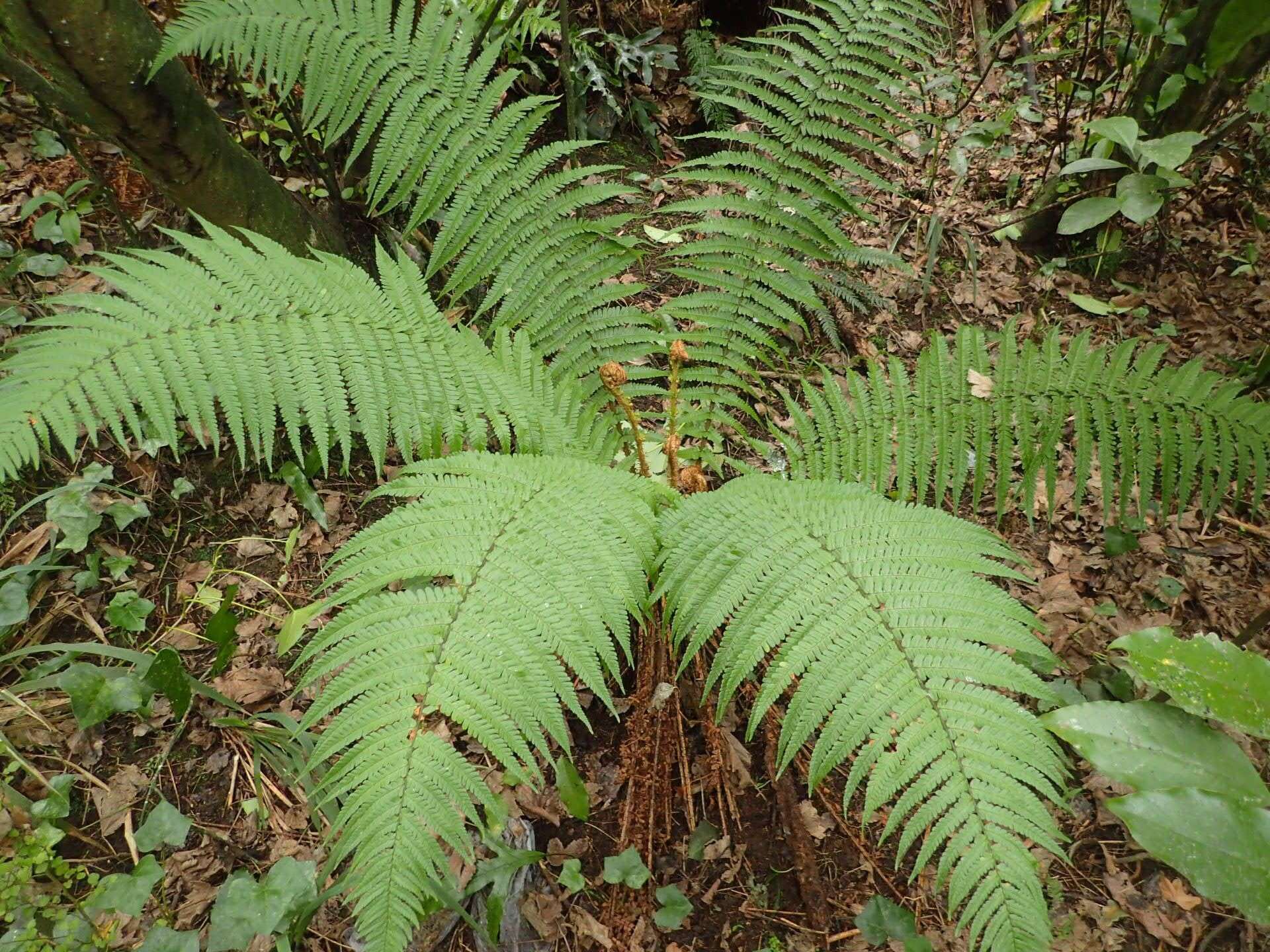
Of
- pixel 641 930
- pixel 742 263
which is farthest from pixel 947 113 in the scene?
pixel 641 930

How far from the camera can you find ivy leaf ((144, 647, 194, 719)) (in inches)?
70.1

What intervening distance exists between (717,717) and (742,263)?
1.36 metres

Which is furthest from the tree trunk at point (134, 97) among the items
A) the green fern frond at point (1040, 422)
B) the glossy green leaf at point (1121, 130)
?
the glossy green leaf at point (1121, 130)

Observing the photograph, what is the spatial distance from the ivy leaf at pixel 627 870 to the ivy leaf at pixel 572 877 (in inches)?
2.5

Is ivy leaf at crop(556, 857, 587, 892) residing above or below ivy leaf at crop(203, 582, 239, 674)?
below

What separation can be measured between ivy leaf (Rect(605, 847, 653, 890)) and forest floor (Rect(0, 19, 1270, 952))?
2.2 inches

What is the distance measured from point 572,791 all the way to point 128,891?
3.23 ft

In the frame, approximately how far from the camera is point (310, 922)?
1.76 meters

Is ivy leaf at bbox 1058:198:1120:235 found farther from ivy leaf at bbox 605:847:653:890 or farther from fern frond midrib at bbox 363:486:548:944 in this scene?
ivy leaf at bbox 605:847:653:890

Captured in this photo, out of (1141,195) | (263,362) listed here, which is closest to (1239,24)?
(1141,195)

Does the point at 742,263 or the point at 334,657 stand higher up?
the point at 742,263

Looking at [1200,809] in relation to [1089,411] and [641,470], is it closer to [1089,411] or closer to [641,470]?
[1089,411]

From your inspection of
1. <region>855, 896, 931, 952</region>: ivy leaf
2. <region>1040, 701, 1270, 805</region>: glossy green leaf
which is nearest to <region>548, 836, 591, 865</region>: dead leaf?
<region>855, 896, 931, 952</region>: ivy leaf

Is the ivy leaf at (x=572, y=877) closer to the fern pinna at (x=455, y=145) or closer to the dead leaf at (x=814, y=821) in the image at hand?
the dead leaf at (x=814, y=821)
